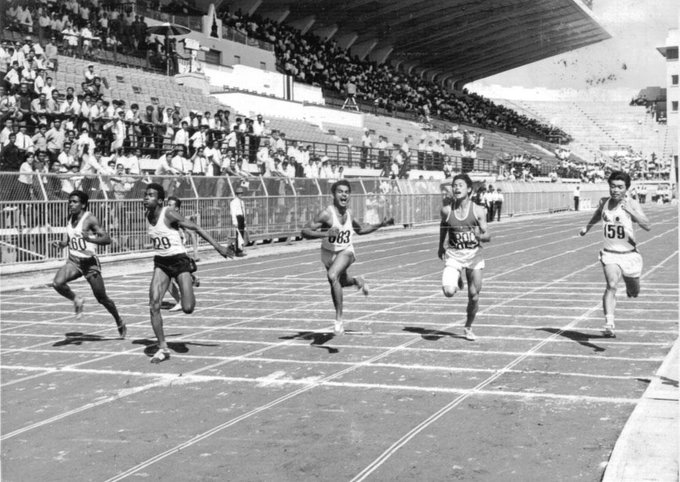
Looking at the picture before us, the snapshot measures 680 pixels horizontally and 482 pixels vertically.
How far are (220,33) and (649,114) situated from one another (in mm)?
66242

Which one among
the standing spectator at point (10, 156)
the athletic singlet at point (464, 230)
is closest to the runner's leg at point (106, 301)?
the athletic singlet at point (464, 230)

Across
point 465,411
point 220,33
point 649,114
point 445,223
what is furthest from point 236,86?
point 649,114

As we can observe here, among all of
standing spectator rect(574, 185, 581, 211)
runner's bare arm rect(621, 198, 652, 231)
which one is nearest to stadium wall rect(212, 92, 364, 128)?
standing spectator rect(574, 185, 581, 211)

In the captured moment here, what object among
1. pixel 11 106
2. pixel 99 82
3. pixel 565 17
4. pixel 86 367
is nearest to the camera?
pixel 86 367

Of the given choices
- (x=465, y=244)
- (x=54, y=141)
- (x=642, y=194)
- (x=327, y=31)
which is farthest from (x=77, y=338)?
(x=642, y=194)

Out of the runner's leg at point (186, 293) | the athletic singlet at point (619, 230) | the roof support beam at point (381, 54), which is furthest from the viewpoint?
the roof support beam at point (381, 54)

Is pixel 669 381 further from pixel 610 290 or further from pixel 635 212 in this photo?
pixel 635 212

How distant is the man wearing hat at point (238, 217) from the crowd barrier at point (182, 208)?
0.56 feet

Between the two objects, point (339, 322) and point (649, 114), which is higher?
point (649, 114)

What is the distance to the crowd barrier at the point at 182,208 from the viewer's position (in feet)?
61.1

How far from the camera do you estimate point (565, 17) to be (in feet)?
252

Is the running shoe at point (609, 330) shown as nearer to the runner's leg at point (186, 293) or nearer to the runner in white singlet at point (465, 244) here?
the runner in white singlet at point (465, 244)

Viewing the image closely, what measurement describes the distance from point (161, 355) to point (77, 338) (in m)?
2.23

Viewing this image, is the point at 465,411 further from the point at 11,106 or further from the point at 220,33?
the point at 220,33
